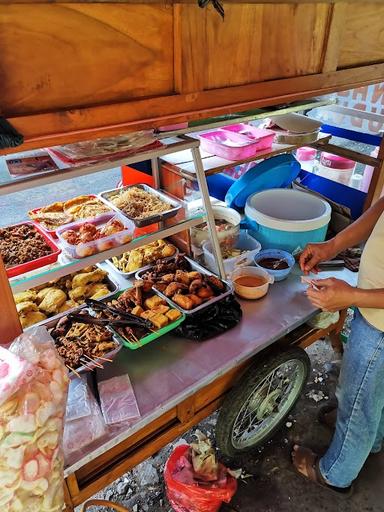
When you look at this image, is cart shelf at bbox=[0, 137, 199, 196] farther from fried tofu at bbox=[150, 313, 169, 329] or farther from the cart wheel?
the cart wheel

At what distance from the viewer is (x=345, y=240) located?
2.07 m

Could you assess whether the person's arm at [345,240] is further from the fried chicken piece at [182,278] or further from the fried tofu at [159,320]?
the fried tofu at [159,320]

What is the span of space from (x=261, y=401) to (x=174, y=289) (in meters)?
0.86

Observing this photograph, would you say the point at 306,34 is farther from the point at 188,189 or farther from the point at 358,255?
the point at 358,255

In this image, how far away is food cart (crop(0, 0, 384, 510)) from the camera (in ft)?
3.25

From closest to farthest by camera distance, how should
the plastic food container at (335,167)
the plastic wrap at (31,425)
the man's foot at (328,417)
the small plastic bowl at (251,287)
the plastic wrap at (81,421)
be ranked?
the plastic wrap at (31,425)
the plastic wrap at (81,421)
the small plastic bowl at (251,287)
the man's foot at (328,417)
the plastic food container at (335,167)

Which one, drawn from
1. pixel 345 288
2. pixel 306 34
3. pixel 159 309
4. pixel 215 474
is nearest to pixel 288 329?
pixel 345 288

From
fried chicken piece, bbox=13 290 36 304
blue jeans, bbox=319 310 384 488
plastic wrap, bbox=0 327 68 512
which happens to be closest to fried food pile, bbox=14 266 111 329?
fried chicken piece, bbox=13 290 36 304

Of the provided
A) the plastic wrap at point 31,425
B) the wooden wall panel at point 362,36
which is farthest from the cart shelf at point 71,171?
the wooden wall panel at point 362,36

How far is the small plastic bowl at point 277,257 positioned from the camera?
7.29 feet

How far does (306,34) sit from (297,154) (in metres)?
1.92

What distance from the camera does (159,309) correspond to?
1797 mm

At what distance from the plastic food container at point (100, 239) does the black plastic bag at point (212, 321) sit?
510mm

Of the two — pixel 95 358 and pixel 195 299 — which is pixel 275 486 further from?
pixel 95 358
